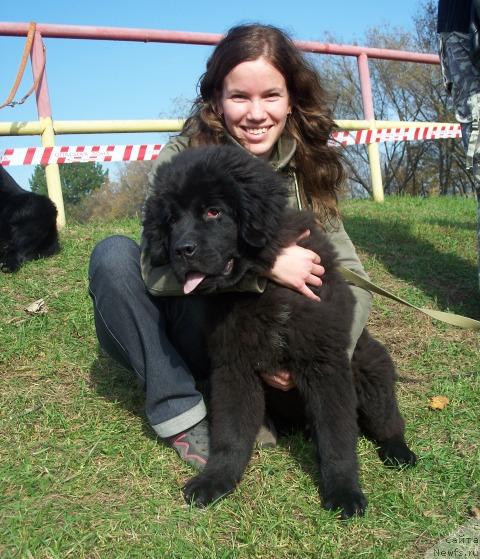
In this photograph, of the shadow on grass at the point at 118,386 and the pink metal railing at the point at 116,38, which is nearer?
the shadow on grass at the point at 118,386

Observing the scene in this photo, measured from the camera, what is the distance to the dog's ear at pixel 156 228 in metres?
2.31

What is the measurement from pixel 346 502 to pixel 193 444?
2.23ft

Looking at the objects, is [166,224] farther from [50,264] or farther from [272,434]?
[50,264]

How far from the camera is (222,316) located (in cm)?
232

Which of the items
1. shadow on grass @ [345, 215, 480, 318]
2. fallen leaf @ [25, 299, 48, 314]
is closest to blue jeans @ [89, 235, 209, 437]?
fallen leaf @ [25, 299, 48, 314]

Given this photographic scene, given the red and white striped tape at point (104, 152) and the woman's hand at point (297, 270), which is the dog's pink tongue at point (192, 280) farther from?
the red and white striped tape at point (104, 152)

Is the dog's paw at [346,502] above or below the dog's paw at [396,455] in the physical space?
above

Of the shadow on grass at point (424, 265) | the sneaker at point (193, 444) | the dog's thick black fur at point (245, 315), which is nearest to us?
the dog's thick black fur at point (245, 315)

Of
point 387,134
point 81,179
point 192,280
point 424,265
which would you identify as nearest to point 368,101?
point 387,134

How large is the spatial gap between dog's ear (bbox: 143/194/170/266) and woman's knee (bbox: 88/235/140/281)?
0.59 ft

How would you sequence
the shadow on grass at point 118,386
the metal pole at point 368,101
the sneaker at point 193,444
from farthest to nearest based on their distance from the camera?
the metal pole at point 368,101
the shadow on grass at point 118,386
the sneaker at point 193,444

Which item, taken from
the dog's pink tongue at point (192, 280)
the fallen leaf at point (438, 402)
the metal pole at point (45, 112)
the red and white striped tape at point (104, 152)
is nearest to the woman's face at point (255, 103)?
the dog's pink tongue at point (192, 280)

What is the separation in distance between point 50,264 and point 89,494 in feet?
8.45

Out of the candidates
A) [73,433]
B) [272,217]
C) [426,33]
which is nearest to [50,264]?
[73,433]
